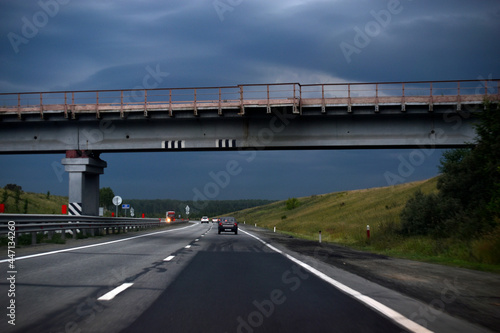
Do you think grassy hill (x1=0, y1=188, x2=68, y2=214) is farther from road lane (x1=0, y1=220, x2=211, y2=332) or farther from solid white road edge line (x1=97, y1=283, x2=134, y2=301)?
solid white road edge line (x1=97, y1=283, x2=134, y2=301)

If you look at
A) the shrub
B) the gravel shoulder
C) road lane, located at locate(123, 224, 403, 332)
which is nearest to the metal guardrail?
road lane, located at locate(123, 224, 403, 332)

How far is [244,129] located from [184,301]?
23521mm

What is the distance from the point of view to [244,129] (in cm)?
3091

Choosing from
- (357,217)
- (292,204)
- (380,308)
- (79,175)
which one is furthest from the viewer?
(292,204)

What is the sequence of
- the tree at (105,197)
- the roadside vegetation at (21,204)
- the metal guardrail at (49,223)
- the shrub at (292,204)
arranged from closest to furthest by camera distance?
1. the metal guardrail at (49,223)
2. the roadside vegetation at (21,204)
3. the shrub at (292,204)
4. the tree at (105,197)

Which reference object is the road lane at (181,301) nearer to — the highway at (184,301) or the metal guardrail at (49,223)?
the highway at (184,301)

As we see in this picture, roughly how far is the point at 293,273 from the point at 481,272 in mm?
4618

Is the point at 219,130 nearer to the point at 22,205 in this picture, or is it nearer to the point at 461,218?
the point at 461,218

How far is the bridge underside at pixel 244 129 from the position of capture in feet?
94.5

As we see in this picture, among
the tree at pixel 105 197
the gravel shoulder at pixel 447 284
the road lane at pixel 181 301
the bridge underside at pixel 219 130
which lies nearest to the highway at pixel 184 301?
the road lane at pixel 181 301

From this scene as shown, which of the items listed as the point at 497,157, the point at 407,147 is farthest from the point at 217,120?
the point at 497,157

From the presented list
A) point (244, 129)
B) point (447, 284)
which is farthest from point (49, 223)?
point (447, 284)

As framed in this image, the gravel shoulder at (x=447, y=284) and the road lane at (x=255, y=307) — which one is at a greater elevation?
the road lane at (x=255, y=307)

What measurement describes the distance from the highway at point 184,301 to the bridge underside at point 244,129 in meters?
18.1
